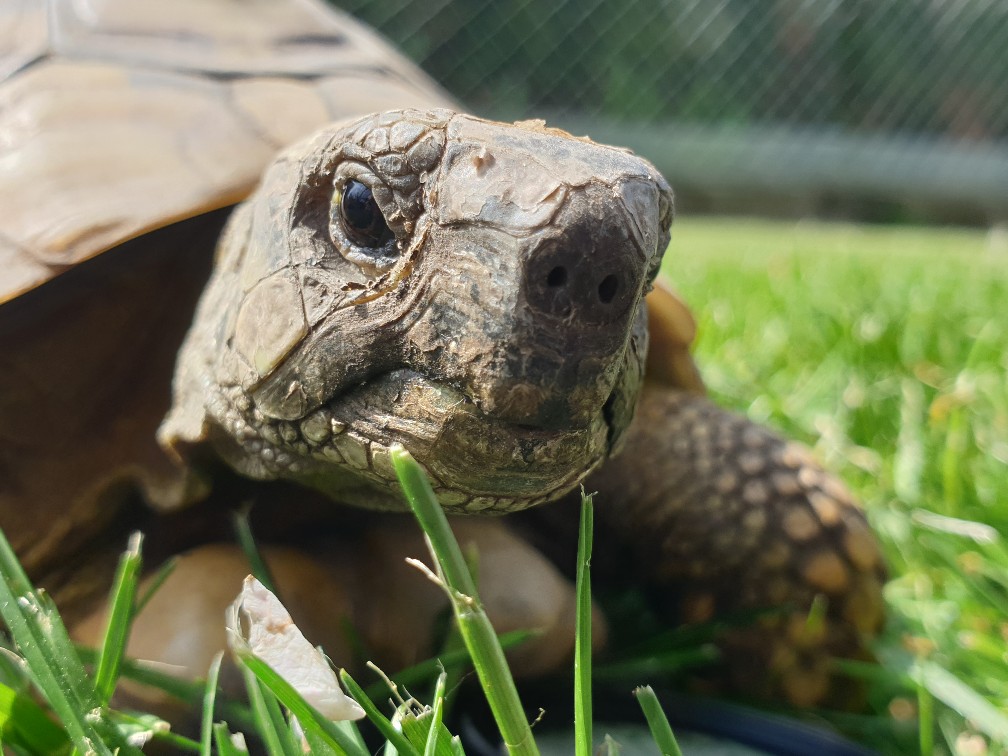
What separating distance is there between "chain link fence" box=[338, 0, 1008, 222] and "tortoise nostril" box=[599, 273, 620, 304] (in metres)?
7.48

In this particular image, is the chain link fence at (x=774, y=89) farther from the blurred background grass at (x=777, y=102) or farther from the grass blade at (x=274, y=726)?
the grass blade at (x=274, y=726)

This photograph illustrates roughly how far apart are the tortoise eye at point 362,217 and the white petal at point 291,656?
0.88ft

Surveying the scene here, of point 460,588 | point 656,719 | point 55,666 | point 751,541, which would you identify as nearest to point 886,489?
point 751,541

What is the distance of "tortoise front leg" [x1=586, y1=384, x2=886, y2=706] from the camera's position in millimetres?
1214

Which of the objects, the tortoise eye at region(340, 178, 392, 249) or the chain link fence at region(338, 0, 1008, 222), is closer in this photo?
the tortoise eye at region(340, 178, 392, 249)

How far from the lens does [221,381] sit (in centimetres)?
88

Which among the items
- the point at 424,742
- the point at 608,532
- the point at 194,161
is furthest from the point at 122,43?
the point at 424,742

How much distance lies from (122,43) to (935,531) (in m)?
1.26

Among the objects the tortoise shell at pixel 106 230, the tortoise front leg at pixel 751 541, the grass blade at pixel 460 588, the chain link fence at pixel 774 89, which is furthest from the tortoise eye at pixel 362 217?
the chain link fence at pixel 774 89

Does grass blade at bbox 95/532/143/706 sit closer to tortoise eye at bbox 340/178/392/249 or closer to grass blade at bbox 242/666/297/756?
grass blade at bbox 242/666/297/756

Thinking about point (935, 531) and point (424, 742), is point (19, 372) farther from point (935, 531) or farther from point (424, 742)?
point (935, 531)

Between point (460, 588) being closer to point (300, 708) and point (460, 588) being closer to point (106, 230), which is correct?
point (300, 708)

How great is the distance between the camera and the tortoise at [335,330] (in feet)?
2.23

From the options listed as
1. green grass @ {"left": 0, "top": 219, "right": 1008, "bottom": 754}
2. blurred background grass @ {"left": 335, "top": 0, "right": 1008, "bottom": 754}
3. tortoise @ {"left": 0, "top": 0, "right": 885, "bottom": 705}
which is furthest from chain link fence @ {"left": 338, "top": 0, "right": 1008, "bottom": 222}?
tortoise @ {"left": 0, "top": 0, "right": 885, "bottom": 705}
